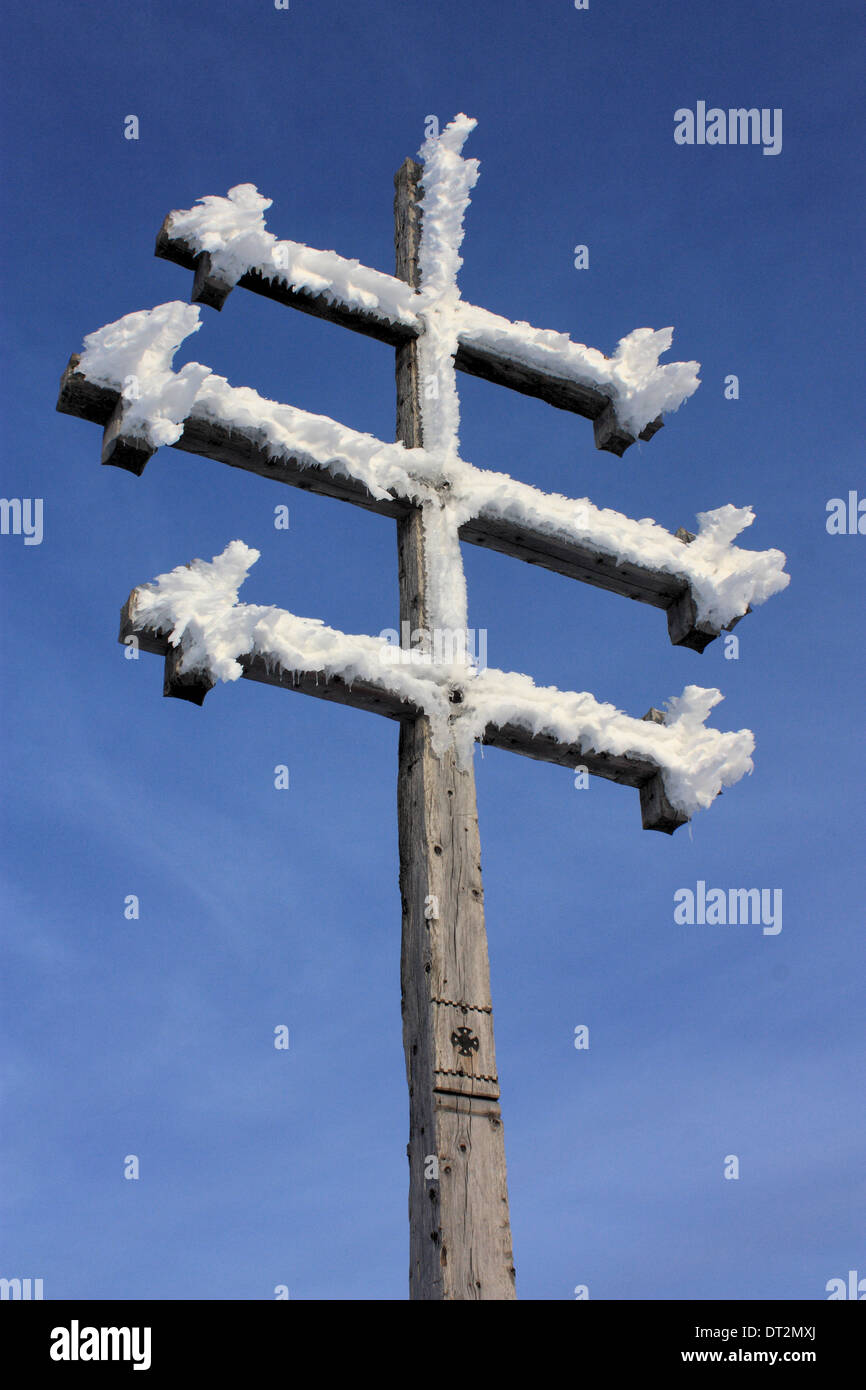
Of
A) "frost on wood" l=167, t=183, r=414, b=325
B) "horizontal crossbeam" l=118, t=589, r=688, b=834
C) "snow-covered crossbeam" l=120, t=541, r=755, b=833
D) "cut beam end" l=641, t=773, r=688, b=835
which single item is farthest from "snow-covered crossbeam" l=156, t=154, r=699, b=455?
"cut beam end" l=641, t=773, r=688, b=835

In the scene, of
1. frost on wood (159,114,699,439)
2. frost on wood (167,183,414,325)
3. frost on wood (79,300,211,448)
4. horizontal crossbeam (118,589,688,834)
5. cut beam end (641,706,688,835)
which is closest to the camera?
horizontal crossbeam (118,589,688,834)

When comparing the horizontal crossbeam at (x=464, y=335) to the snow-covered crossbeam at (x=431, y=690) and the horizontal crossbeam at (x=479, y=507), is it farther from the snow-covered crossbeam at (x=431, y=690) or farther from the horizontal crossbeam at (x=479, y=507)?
the snow-covered crossbeam at (x=431, y=690)

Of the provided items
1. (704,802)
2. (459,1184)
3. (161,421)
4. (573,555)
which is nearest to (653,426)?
(573,555)

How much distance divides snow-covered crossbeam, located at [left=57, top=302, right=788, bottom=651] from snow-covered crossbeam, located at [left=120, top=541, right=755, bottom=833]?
0.50m

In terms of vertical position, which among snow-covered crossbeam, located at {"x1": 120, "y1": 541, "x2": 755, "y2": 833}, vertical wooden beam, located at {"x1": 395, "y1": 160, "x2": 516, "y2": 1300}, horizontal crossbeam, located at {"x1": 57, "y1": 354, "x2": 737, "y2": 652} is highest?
horizontal crossbeam, located at {"x1": 57, "y1": 354, "x2": 737, "y2": 652}

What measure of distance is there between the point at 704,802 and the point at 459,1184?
1688 millimetres

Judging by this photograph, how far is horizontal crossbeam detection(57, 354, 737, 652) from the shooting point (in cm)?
343

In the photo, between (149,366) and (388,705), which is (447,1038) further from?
(149,366)

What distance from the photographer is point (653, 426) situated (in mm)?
4734

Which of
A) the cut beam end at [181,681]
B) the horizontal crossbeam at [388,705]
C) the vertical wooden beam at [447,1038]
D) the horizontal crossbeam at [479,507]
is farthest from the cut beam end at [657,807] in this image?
the cut beam end at [181,681]

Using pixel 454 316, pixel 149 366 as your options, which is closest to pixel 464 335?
pixel 454 316

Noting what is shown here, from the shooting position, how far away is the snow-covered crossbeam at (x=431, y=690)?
3139 millimetres

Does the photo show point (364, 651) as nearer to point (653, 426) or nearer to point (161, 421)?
point (161, 421)

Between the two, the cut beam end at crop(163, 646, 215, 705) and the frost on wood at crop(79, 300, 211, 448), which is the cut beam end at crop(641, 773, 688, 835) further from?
the frost on wood at crop(79, 300, 211, 448)
